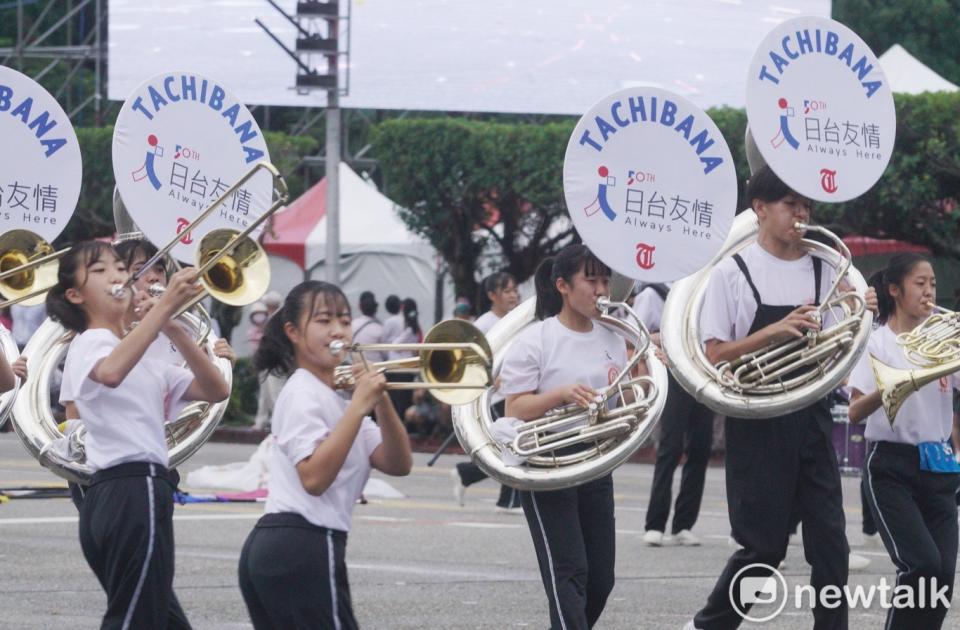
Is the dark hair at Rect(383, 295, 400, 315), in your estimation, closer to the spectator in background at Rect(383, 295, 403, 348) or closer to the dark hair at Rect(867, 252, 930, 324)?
the spectator in background at Rect(383, 295, 403, 348)

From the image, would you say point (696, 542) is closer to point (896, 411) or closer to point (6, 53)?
point (896, 411)

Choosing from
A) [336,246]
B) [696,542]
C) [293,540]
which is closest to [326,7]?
[336,246]

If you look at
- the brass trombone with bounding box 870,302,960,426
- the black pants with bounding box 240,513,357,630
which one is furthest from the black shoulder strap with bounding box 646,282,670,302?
the black pants with bounding box 240,513,357,630

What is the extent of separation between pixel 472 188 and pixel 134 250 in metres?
14.6

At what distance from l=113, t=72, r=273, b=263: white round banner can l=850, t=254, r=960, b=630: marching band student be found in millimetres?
2387

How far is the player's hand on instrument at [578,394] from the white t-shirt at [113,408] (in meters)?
1.35

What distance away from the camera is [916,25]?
3294cm

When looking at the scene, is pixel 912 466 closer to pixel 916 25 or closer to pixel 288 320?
pixel 288 320

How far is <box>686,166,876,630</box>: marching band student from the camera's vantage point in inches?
242

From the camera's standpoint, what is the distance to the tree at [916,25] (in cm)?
3262

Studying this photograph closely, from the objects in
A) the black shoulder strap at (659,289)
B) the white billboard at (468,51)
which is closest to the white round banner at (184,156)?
the black shoulder strap at (659,289)

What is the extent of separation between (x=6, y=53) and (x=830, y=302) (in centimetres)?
2513

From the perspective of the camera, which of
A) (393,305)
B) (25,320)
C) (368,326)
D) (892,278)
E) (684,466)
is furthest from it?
(393,305)

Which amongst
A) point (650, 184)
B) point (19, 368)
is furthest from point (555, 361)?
point (19, 368)
